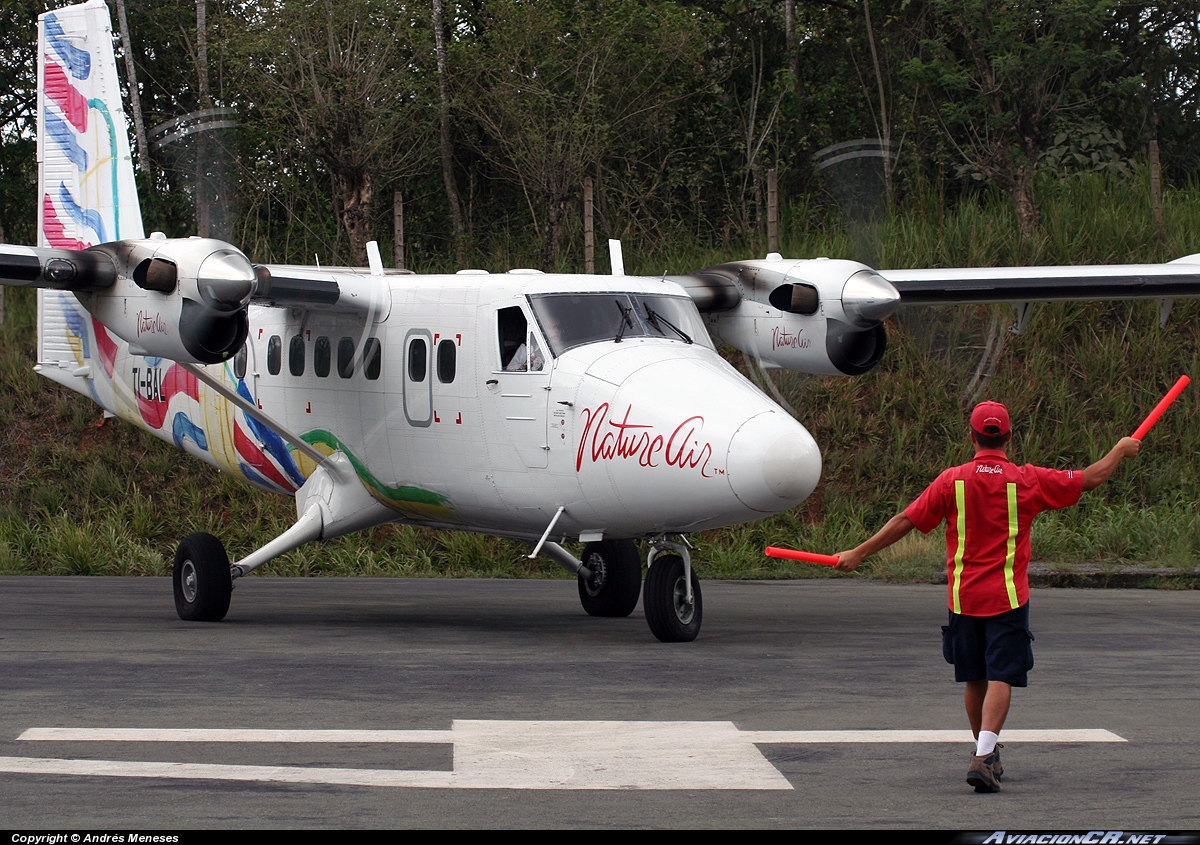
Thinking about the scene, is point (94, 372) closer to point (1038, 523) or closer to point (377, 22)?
A: point (377, 22)

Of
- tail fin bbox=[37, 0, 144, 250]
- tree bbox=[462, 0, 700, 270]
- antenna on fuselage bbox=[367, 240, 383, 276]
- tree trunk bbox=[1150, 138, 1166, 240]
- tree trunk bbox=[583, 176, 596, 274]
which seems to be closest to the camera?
antenna on fuselage bbox=[367, 240, 383, 276]

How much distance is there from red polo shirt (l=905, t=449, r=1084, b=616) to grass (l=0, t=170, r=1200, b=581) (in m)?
11.2

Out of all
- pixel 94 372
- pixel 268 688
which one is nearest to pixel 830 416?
pixel 94 372

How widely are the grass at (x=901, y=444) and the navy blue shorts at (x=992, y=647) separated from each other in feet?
36.5

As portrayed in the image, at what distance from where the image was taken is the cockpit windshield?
36.4ft

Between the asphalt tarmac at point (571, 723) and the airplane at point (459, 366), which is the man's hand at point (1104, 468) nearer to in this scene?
the asphalt tarmac at point (571, 723)

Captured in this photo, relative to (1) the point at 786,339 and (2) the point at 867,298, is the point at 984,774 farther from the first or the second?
(1) the point at 786,339

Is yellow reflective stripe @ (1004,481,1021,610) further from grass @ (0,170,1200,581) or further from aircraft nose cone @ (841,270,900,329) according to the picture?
grass @ (0,170,1200,581)

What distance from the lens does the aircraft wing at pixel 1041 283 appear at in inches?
556

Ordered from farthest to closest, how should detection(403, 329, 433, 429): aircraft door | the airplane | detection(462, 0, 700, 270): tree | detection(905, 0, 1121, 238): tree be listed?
detection(905, 0, 1121, 238): tree, detection(462, 0, 700, 270): tree, detection(403, 329, 433, 429): aircraft door, the airplane

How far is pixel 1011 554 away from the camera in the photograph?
6.13m

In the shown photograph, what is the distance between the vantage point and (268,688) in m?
8.66

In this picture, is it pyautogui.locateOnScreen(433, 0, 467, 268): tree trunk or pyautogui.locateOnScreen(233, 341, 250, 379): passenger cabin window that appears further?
pyautogui.locateOnScreen(433, 0, 467, 268): tree trunk

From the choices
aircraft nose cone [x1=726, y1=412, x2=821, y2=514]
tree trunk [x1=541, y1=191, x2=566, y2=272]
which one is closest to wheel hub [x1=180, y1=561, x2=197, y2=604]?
aircraft nose cone [x1=726, y1=412, x2=821, y2=514]
